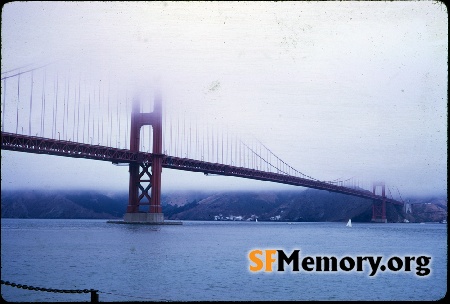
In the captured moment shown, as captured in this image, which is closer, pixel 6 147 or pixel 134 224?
pixel 6 147

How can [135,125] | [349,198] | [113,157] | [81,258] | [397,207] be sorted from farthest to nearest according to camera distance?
[349,198], [397,207], [135,125], [113,157], [81,258]

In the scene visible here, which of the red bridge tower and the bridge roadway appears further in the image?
the red bridge tower

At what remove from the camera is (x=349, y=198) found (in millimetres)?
147875

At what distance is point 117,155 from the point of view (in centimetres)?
5931

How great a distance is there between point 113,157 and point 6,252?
26.3m

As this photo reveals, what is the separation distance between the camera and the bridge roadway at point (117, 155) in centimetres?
4775

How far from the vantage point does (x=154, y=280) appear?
68.4 feet

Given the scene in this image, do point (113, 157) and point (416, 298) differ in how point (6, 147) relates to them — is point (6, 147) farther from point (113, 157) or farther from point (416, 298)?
point (416, 298)

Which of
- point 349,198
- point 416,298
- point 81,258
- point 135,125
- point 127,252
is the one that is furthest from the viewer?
point 349,198

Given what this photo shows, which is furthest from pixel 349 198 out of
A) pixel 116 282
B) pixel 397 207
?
pixel 116 282

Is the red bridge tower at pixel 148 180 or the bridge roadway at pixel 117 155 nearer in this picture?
the bridge roadway at pixel 117 155

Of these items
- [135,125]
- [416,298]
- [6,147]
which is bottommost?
[416,298]

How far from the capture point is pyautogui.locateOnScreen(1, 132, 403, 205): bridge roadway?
4775 cm

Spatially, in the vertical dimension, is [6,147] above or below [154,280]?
above
